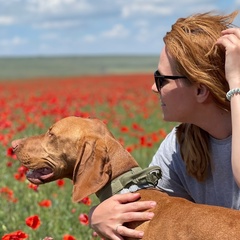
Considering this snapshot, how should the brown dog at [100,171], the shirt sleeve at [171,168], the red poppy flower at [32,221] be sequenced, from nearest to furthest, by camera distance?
the brown dog at [100,171]
the red poppy flower at [32,221]
the shirt sleeve at [171,168]

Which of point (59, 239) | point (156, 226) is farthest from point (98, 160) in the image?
point (59, 239)

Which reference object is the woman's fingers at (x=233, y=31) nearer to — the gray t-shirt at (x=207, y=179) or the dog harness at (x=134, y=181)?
the gray t-shirt at (x=207, y=179)

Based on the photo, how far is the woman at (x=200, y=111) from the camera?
3.52m

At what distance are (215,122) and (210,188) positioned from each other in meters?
0.46

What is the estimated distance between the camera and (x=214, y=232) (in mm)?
3109

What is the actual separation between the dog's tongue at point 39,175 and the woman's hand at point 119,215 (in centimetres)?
42

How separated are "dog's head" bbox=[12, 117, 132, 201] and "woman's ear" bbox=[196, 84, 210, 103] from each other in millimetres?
585

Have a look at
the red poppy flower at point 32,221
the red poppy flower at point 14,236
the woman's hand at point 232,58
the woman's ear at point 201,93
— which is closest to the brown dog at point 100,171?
the red poppy flower at point 32,221

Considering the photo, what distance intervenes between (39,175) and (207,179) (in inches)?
43.9

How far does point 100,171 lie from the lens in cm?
359

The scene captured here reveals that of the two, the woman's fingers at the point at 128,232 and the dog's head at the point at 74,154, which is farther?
the dog's head at the point at 74,154

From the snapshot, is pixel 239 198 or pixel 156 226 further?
pixel 239 198

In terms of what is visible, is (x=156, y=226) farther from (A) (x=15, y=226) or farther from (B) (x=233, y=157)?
(A) (x=15, y=226)

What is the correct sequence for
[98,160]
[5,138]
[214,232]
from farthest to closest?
[5,138]
[98,160]
[214,232]
